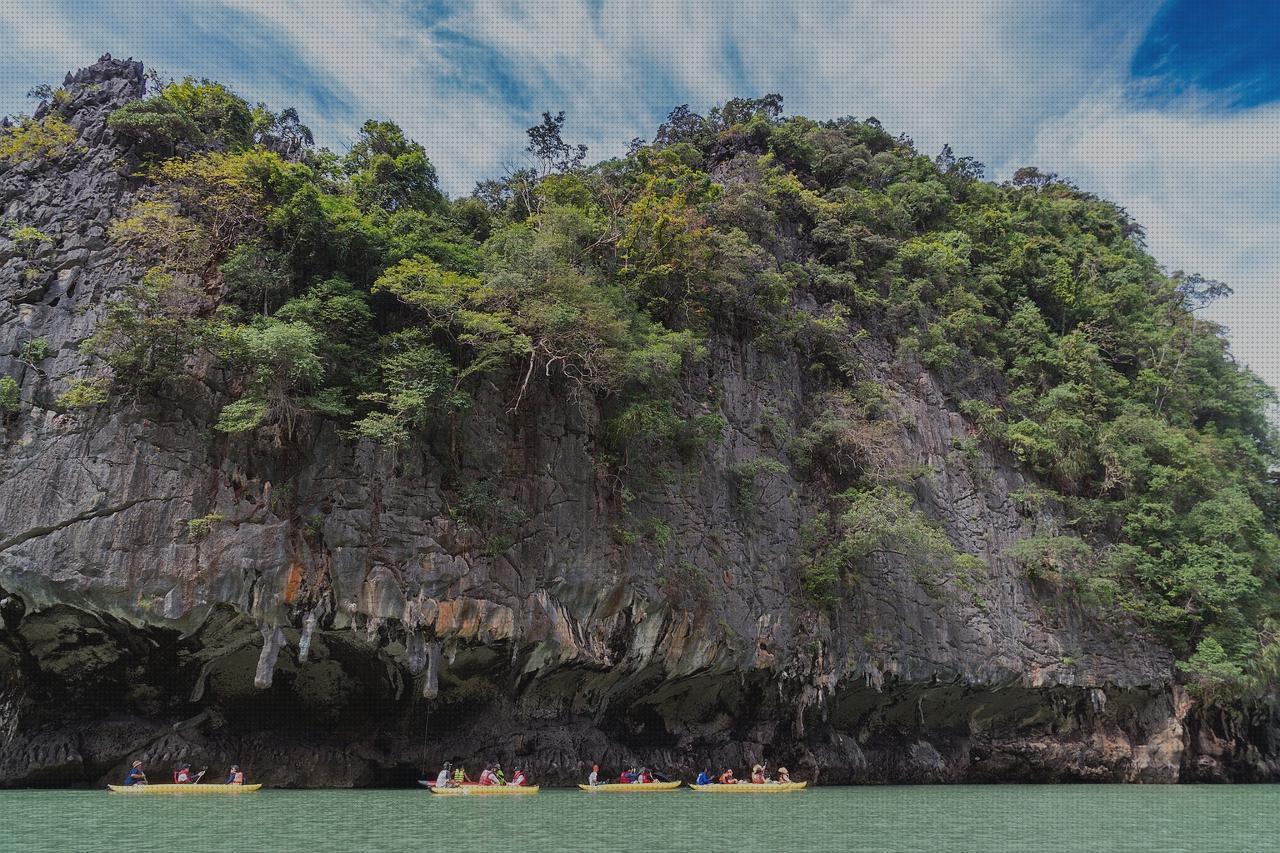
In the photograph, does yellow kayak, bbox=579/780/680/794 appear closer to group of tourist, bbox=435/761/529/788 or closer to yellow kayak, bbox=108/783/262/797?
group of tourist, bbox=435/761/529/788

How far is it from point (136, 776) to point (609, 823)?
839cm

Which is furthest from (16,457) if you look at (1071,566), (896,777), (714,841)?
(1071,566)

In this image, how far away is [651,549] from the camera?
54.0 ft

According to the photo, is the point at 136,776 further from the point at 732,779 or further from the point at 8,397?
the point at 732,779

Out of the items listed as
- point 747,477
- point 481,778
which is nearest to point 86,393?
point 481,778

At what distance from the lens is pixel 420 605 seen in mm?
13836

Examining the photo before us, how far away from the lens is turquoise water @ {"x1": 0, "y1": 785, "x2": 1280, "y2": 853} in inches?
334

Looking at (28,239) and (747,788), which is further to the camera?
(747,788)

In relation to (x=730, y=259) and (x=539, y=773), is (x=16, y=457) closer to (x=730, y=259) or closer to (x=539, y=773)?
(x=539, y=773)

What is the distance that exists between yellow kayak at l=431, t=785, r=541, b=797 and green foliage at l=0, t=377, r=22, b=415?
29.9 feet

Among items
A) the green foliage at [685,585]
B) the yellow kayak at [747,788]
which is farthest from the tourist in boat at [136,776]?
the yellow kayak at [747,788]

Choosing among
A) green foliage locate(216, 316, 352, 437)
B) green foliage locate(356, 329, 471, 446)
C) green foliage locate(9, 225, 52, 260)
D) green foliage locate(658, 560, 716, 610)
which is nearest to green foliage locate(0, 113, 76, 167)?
green foliage locate(9, 225, 52, 260)

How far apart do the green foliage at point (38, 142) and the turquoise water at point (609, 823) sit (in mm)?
11585

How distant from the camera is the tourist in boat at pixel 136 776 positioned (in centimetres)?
1339
